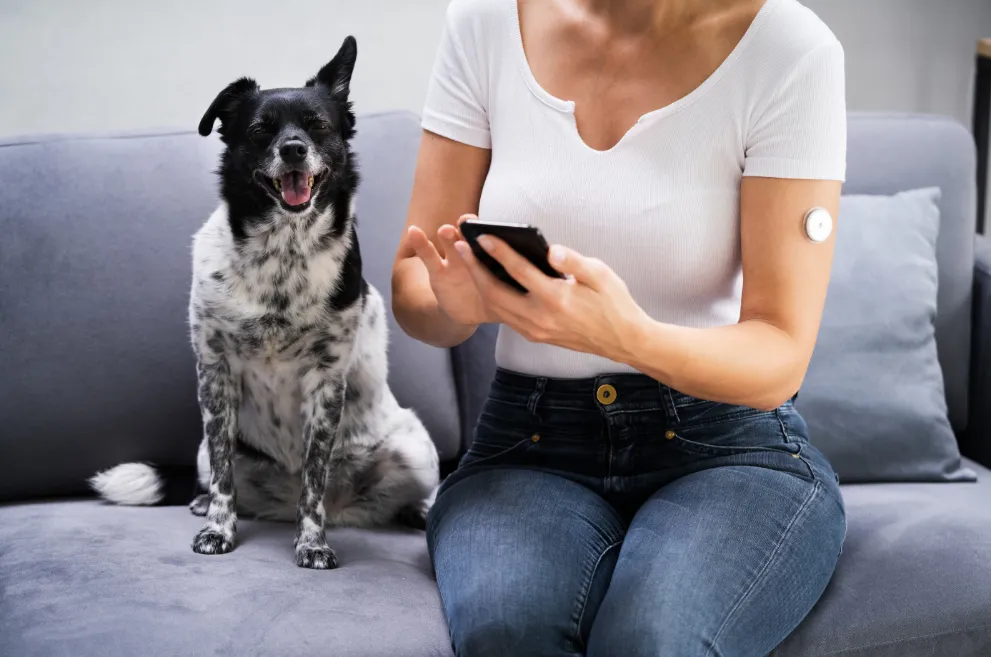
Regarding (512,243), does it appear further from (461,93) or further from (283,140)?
(283,140)

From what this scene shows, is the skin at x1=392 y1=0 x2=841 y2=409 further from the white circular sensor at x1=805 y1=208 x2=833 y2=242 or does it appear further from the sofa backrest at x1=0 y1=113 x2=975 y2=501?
the sofa backrest at x1=0 y1=113 x2=975 y2=501

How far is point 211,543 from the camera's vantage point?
156 cm

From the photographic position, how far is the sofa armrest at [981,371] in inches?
80.8

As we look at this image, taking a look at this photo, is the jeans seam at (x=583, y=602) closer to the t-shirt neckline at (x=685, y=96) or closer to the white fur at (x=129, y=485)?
the t-shirt neckline at (x=685, y=96)

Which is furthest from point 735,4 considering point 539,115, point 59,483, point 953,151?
point 59,483

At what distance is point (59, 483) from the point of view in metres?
1.85

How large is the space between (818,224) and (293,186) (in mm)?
835

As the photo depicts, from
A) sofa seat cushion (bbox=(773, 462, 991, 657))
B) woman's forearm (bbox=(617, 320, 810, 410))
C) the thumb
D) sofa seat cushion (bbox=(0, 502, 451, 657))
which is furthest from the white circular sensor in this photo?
sofa seat cushion (bbox=(0, 502, 451, 657))

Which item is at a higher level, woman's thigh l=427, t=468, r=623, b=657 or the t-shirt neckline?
the t-shirt neckline

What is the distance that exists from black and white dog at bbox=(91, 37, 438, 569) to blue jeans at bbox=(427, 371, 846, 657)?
0.38 m

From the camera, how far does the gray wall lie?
2.29 m

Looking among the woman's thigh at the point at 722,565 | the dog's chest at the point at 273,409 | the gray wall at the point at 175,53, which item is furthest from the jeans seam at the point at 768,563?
the gray wall at the point at 175,53

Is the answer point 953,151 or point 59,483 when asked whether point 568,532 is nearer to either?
point 59,483

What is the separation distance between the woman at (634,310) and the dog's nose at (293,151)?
0.20m
